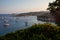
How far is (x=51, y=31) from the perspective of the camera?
162 inches

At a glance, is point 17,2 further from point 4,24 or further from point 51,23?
point 51,23

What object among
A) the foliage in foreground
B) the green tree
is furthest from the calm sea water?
the green tree

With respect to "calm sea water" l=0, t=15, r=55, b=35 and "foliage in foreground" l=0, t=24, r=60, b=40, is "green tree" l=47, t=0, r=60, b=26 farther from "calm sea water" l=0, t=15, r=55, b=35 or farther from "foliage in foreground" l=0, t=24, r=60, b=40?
"calm sea water" l=0, t=15, r=55, b=35

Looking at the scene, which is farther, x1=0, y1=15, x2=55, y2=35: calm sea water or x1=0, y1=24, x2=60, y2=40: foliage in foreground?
x1=0, y1=15, x2=55, y2=35: calm sea water

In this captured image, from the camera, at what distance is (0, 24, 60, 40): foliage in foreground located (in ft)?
12.6

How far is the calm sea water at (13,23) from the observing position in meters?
4.31

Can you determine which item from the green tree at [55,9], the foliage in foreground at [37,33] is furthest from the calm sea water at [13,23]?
the green tree at [55,9]

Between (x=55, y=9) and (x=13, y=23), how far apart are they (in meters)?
1.53

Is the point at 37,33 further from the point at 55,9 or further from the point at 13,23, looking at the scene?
the point at 55,9

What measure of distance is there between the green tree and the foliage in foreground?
42 cm

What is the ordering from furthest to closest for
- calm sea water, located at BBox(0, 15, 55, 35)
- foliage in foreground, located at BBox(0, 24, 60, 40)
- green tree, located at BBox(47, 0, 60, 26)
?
green tree, located at BBox(47, 0, 60, 26) → calm sea water, located at BBox(0, 15, 55, 35) → foliage in foreground, located at BBox(0, 24, 60, 40)

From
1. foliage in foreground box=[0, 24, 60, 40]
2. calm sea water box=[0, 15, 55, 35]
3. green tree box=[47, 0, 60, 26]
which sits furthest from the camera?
green tree box=[47, 0, 60, 26]

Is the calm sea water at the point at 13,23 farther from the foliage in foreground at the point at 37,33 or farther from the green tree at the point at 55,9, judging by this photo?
the green tree at the point at 55,9

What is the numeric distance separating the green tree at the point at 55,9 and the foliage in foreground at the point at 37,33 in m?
0.42
